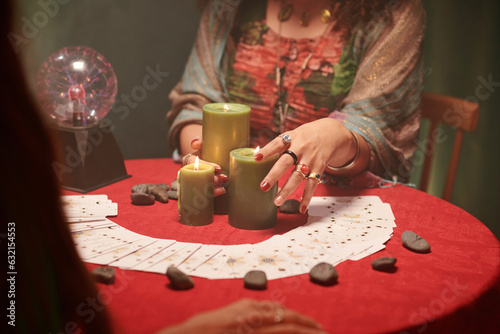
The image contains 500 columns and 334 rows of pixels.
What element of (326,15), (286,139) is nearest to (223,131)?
(286,139)

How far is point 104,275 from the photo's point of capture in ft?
3.16

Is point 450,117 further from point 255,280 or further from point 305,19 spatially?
point 255,280

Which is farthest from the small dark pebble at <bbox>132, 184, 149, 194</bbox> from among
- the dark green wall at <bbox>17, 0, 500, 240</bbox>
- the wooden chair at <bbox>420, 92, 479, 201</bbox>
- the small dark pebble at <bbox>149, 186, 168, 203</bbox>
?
the wooden chair at <bbox>420, 92, 479, 201</bbox>

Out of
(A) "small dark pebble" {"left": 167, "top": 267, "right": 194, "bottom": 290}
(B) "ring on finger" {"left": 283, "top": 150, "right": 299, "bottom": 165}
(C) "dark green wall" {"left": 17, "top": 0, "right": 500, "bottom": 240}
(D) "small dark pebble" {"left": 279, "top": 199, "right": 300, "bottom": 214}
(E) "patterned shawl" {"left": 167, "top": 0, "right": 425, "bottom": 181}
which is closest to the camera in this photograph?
(A) "small dark pebble" {"left": 167, "top": 267, "right": 194, "bottom": 290}

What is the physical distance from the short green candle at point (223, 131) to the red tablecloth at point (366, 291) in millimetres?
172

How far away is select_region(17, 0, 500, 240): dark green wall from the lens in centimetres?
218

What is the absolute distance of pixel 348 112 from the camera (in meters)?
A: 1.73

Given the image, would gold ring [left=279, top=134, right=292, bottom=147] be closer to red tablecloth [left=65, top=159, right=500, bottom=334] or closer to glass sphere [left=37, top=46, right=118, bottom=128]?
red tablecloth [left=65, top=159, right=500, bottom=334]

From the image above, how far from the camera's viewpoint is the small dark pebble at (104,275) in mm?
963

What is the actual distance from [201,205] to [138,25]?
1341 millimetres

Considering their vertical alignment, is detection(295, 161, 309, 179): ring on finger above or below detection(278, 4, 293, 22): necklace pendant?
below

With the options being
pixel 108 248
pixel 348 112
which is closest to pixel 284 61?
pixel 348 112

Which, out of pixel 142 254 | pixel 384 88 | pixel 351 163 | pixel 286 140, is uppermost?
pixel 384 88

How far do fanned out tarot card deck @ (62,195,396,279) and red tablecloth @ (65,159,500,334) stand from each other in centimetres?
3
